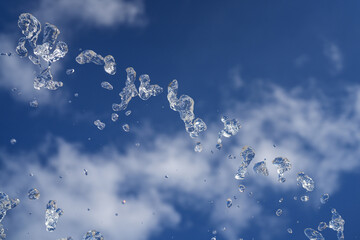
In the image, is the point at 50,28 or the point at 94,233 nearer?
the point at 50,28

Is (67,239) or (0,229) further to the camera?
(0,229)

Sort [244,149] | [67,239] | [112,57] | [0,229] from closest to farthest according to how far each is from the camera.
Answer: [112,57] → [244,149] → [67,239] → [0,229]

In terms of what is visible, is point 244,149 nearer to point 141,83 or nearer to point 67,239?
point 141,83

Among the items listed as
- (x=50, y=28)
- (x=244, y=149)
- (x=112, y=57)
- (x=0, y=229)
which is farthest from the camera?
(x=0, y=229)

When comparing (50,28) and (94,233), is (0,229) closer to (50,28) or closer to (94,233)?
(94,233)

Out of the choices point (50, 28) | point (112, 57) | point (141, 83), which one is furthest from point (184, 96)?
point (50, 28)

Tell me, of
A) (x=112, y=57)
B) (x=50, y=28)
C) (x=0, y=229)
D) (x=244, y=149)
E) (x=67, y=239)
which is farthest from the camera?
(x=0, y=229)

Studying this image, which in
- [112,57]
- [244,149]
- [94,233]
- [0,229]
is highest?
[112,57]

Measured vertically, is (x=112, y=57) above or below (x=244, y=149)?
above

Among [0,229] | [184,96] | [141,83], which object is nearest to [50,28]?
[141,83]
